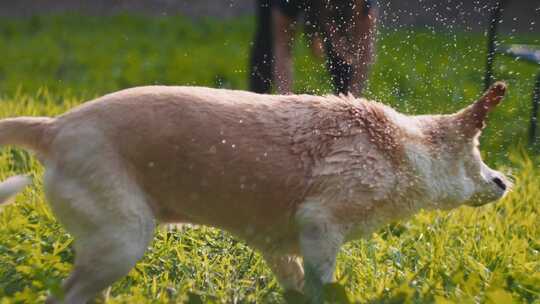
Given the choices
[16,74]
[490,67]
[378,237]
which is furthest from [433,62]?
[16,74]

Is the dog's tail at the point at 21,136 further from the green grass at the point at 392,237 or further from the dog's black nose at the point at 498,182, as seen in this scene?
the dog's black nose at the point at 498,182

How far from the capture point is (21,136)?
11.7 feet

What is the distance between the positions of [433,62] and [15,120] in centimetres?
338

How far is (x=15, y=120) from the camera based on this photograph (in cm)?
359

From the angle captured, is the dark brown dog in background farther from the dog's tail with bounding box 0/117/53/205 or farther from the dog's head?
the dog's tail with bounding box 0/117/53/205

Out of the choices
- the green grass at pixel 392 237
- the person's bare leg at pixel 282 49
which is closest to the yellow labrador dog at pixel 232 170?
the green grass at pixel 392 237

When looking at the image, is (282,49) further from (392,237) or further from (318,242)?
(318,242)

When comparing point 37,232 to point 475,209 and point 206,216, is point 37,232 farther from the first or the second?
point 475,209

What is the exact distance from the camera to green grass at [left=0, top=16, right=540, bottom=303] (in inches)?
149

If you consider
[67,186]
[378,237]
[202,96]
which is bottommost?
[378,237]

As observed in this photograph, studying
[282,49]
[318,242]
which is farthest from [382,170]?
[282,49]

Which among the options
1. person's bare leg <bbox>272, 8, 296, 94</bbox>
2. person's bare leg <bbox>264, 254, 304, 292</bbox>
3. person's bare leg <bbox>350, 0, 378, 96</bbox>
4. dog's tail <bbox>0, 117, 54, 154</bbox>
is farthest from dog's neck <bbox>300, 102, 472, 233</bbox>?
person's bare leg <bbox>272, 8, 296, 94</bbox>

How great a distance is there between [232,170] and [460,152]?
98cm

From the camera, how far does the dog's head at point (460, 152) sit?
372 cm
